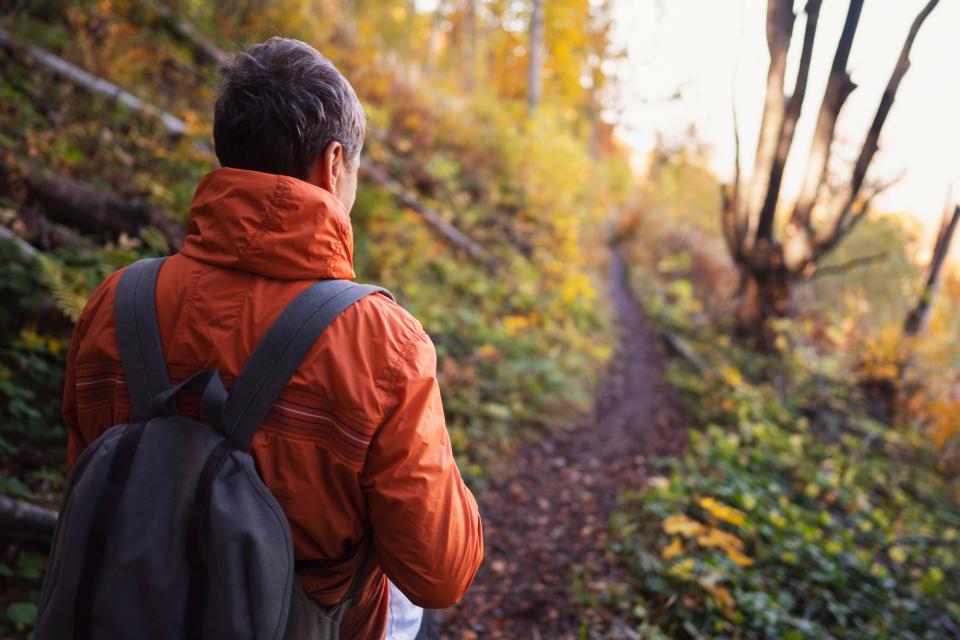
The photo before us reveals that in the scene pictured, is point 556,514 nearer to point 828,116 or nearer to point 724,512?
point 724,512

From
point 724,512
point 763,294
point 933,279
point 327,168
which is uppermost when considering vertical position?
point 933,279

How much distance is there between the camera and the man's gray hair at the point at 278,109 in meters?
1.31

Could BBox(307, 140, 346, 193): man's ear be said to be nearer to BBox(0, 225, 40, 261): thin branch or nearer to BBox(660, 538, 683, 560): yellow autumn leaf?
BBox(0, 225, 40, 261): thin branch

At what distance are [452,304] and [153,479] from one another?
6.21 meters

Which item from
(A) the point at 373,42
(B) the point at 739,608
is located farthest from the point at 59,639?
(A) the point at 373,42

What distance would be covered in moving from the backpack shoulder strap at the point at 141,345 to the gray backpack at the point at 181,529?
0.23 ft

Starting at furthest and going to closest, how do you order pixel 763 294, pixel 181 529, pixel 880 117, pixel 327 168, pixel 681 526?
pixel 763 294 → pixel 880 117 → pixel 681 526 → pixel 327 168 → pixel 181 529

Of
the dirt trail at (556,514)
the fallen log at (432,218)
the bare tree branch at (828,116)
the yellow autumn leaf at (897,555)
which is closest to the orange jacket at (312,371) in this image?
the dirt trail at (556,514)

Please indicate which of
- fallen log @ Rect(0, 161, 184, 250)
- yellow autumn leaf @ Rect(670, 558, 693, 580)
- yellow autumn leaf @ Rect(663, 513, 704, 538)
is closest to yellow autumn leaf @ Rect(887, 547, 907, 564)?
yellow autumn leaf @ Rect(663, 513, 704, 538)

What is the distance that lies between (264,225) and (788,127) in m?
9.49

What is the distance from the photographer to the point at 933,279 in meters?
10.1

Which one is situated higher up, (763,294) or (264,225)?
(763,294)

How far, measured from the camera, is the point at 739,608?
147 inches

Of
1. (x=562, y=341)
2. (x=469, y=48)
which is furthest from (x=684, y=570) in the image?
(x=469, y=48)
